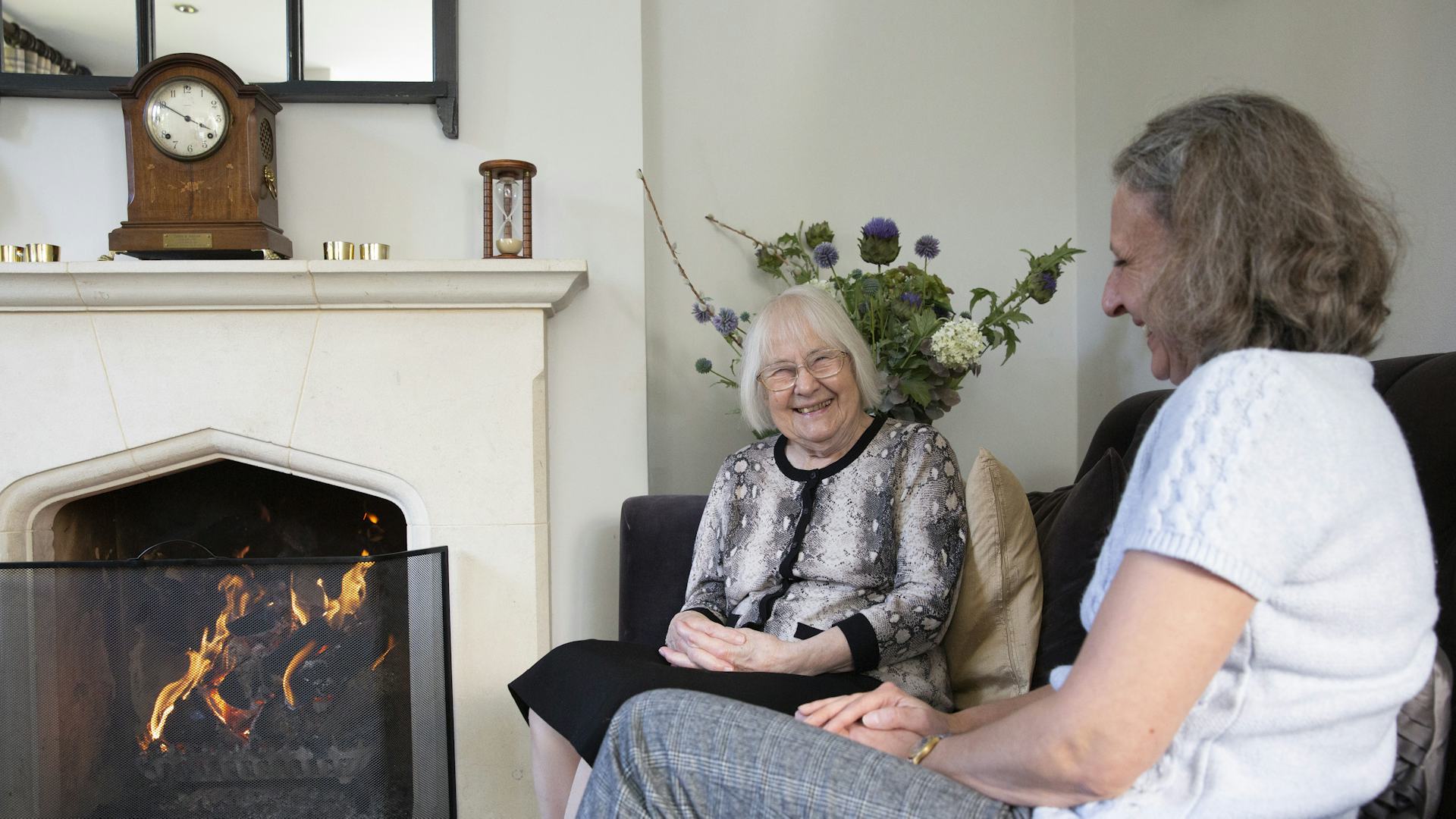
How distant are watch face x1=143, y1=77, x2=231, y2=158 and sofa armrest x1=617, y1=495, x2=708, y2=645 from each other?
43.3 inches

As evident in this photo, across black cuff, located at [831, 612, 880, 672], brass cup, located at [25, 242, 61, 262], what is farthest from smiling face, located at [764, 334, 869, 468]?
brass cup, located at [25, 242, 61, 262]

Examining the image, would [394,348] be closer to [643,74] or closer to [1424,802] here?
[643,74]

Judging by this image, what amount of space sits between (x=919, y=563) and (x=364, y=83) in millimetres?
1473

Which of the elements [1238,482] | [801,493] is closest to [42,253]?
[801,493]

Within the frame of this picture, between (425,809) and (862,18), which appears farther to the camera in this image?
(862,18)

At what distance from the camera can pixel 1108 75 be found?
8.22 ft

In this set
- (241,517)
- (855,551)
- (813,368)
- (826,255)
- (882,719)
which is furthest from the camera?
(241,517)

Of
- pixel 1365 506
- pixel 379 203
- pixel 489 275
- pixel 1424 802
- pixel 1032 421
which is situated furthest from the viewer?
pixel 1032 421

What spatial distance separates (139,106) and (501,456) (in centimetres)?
97

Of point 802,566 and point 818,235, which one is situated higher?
point 818,235

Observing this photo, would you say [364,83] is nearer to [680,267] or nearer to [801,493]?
[680,267]

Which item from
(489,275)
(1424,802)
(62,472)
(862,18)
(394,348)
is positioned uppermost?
(862,18)

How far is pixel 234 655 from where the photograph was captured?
194 centimetres

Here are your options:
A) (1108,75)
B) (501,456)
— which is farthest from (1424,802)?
(1108,75)
